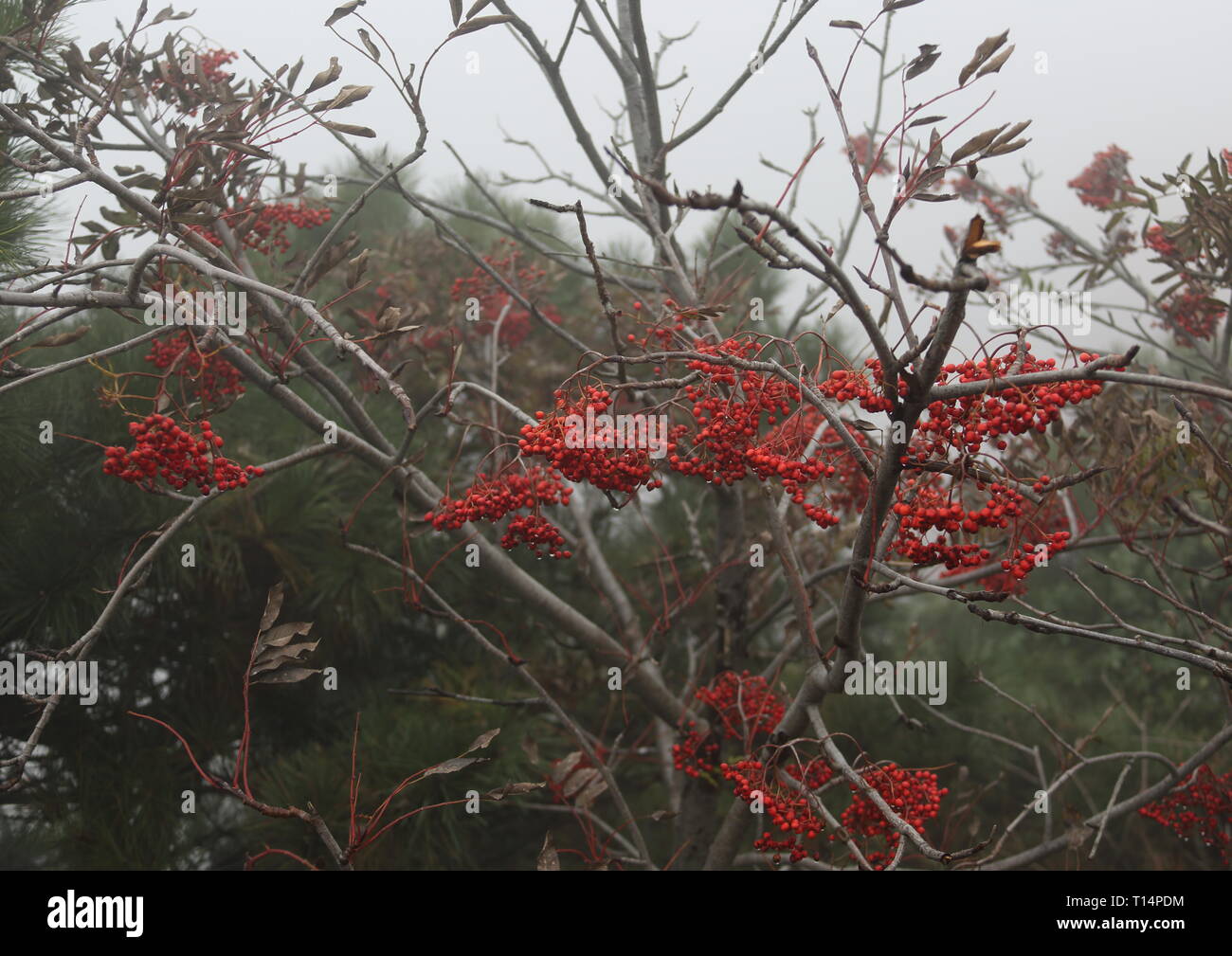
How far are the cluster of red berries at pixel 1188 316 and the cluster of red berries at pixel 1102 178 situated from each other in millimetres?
417

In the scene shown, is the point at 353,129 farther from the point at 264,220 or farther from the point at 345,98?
the point at 264,220

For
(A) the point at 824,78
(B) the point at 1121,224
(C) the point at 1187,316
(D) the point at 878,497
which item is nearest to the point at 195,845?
(D) the point at 878,497

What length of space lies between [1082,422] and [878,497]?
33.2 inches

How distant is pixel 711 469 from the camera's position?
1.06m

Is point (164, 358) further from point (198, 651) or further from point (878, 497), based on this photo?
point (878, 497)

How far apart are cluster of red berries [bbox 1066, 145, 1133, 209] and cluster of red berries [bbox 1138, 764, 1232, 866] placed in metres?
1.41

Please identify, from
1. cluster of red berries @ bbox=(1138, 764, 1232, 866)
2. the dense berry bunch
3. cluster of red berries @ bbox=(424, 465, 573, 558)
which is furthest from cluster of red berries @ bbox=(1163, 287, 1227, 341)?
cluster of red berries @ bbox=(424, 465, 573, 558)

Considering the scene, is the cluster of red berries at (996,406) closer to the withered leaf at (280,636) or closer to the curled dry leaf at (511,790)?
the curled dry leaf at (511,790)

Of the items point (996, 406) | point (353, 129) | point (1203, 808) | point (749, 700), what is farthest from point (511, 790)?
point (1203, 808)

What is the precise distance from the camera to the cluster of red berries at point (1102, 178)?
230 centimetres

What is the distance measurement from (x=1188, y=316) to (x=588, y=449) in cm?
163

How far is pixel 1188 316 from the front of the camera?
1.99 metres

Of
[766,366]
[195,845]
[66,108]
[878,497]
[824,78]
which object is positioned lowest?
[195,845]
